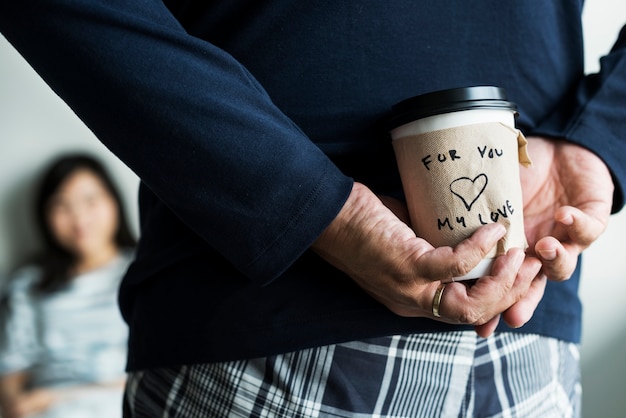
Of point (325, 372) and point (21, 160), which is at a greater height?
point (325, 372)

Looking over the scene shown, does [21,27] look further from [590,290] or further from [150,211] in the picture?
[590,290]

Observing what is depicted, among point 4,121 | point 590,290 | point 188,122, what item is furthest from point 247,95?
point 4,121

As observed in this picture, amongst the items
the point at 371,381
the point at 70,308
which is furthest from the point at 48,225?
the point at 371,381

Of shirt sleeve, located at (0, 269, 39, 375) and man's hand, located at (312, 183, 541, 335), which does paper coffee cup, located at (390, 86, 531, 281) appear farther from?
shirt sleeve, located at (0, 269, 39, 375)

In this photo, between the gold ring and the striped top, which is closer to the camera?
the gold ring

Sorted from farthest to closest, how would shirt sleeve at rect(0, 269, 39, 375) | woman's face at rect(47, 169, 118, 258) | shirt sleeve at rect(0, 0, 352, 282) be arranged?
woman's face at rect(47, 169, 118, 258)
shirt sleeve at rect(0, 269, 39, 375)
shirt sleeve at rect(0, 0, 352, 282)

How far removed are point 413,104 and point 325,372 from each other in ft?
0.81

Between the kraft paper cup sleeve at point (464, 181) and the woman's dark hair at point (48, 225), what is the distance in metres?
2.23

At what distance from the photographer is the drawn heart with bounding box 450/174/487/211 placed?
0.53m

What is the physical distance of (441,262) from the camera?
0.50m

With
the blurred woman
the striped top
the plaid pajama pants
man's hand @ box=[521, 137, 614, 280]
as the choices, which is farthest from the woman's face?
man's hand @ box=[521, 137, 614, 280]

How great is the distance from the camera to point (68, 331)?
242 cm

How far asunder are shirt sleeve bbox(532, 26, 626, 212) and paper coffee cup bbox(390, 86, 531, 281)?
0.53 ft

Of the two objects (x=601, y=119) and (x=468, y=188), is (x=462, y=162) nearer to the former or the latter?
(x=468, y=188)
